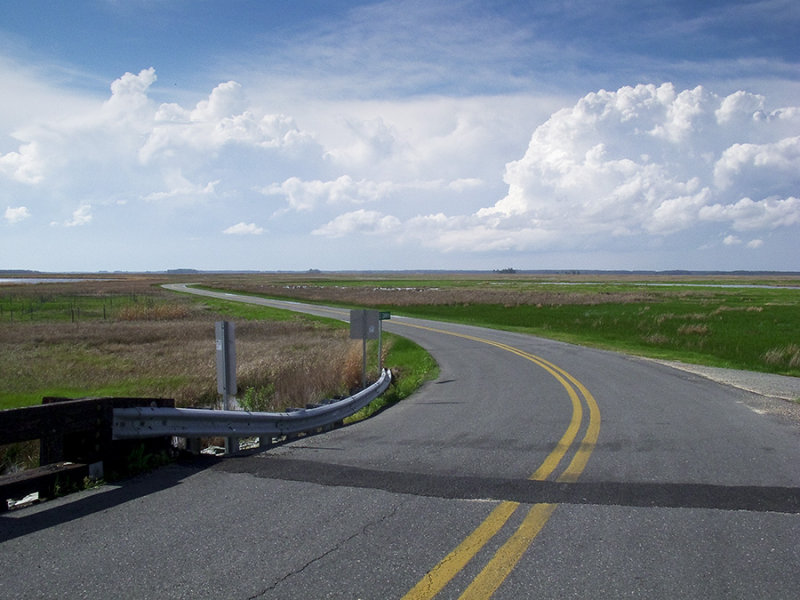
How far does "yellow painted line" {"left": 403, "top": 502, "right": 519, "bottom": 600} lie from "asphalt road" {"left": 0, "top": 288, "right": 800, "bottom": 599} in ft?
0.05

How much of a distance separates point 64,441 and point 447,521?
12.3ft

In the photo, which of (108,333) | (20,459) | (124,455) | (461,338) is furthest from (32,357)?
(124,455)

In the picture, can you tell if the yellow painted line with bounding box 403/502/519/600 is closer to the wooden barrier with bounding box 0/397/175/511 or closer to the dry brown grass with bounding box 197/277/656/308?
the wooden barrier with bounding box 0/397/175/511

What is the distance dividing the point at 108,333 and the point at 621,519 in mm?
29610

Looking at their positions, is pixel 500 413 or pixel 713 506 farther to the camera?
pixel 500 413

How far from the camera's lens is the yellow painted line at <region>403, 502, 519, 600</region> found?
385 cm

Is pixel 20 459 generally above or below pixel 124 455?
below

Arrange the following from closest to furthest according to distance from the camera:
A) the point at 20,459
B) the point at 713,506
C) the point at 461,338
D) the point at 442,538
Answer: the point at 442,538 < the point at 713,506 < the point at 20,459 < the point at 461,338

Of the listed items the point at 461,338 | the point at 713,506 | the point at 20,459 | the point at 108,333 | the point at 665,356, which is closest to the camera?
the point at 713,506

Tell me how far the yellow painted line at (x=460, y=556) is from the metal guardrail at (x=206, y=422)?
3.40 metres

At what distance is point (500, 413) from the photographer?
10148 mm

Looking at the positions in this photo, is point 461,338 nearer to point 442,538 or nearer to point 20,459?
point 20,459

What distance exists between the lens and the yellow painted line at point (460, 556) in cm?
385

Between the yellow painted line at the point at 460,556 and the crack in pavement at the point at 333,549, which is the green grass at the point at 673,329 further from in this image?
the crack in pavement at the point at 333,549
